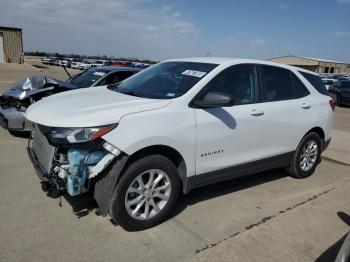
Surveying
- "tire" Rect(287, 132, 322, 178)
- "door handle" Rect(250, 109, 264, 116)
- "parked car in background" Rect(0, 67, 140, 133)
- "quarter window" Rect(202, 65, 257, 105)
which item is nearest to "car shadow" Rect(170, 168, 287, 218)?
"tire" Rect(287, 132, 322, 178)

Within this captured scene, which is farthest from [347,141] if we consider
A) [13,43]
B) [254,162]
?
[13,43]

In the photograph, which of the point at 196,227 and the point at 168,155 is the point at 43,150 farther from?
the point at 196,227

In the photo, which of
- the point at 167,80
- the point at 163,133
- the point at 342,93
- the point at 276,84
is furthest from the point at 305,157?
the point at 342,93

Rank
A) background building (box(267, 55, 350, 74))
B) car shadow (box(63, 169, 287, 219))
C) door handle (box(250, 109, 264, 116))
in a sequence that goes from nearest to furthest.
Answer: car shadow (box(63, 169, 287, 219)), door handle (box(250, 109, 264, 116)), background building (box(267, 55, 350, 74))

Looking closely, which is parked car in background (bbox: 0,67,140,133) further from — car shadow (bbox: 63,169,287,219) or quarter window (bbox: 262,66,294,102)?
quarter window (bbox: 262,66,294,102)

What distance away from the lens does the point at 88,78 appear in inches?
323

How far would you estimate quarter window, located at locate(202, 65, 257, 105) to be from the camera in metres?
4.21

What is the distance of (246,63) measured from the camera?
4.59 meters

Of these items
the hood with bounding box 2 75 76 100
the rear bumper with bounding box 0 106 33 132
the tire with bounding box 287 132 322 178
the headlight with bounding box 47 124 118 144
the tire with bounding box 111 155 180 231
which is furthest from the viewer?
the hood with bounding box 2 75 76 100

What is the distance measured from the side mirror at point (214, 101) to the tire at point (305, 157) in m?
2.09

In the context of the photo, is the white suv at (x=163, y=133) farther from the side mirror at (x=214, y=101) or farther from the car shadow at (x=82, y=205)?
the car shadow at (x=82, y=205)

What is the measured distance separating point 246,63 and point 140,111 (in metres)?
1.78

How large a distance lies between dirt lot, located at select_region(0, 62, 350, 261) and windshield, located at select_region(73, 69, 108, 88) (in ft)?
10.2

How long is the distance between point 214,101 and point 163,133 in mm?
682
